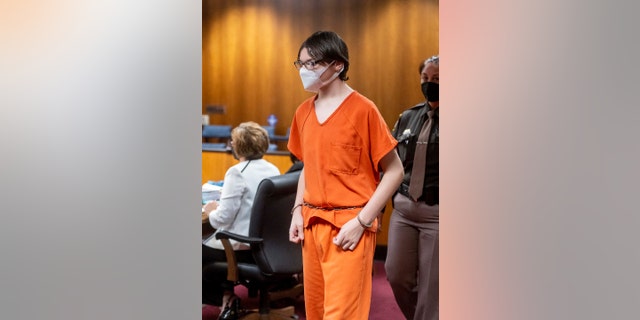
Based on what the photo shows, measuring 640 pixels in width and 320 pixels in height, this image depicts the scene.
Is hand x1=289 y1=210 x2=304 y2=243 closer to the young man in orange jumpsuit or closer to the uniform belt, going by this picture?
the young man in orange jumpsuit

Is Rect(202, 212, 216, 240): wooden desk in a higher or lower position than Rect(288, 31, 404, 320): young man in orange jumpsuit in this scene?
lower

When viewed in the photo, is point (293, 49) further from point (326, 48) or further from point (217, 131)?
point (326, 48)

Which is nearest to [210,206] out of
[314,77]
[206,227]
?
[206,227]

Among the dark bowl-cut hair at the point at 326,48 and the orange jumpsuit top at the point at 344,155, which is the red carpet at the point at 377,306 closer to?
the orange jumpsuit top at the point at 344,155

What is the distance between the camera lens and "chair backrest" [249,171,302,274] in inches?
122

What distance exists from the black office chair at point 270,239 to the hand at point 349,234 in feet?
3.88

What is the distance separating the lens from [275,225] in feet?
10.4

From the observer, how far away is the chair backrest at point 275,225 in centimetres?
311

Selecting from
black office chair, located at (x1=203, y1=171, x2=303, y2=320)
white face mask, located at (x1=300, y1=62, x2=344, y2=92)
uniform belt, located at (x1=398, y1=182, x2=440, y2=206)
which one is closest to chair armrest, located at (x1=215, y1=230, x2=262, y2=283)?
black office chair, located at (x1=203, y1=171, x2=303, y2=320)

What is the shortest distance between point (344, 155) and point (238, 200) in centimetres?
138

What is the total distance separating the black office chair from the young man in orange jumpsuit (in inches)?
41.3

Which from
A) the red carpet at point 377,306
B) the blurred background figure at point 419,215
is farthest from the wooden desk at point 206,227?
the blurred background figure at point 419,215
